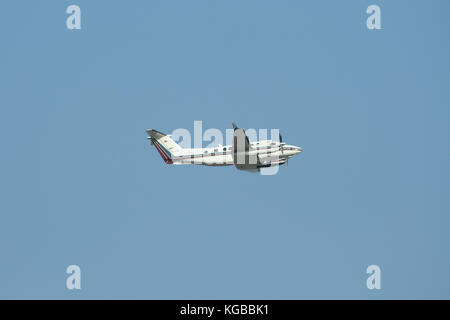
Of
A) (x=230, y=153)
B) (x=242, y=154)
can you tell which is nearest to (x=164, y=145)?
(x=230, y=153)

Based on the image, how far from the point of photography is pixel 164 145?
111 meters

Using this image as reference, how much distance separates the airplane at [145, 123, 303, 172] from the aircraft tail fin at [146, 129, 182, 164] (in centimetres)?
20

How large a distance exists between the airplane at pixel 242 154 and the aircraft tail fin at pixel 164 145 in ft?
0.66

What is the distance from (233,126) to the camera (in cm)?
9900

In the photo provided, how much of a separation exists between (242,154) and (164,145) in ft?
45.6

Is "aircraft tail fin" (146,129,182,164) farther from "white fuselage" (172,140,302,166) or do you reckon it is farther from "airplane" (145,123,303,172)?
"white fuselage" (172,140,302,166)

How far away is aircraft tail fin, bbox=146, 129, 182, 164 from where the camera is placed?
110125 millimetres

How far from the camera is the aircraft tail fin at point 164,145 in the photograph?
110 metres

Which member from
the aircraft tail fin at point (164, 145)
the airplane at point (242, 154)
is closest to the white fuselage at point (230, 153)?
the airplane at point (242, 154)

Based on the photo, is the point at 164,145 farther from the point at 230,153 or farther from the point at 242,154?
the point at 242,154
